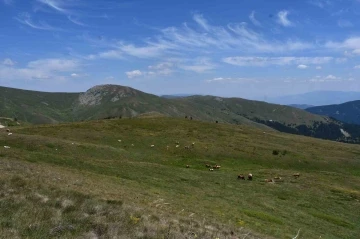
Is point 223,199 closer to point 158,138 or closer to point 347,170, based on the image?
point 158,138

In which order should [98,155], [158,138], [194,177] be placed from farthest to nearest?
1. [158,138]
2. [98,155]
3. [194,177]

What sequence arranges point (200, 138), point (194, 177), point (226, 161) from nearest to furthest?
point (194, 177), point (226, 161), point (200, 138)

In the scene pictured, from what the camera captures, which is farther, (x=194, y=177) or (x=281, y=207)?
(x=194, y=177)

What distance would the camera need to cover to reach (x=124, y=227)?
47.8 feet

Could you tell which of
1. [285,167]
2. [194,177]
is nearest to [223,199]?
[194,177]

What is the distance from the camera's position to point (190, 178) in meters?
43.6

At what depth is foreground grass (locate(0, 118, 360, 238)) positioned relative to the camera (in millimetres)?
22873

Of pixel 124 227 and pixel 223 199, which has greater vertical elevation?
pixel 124 227

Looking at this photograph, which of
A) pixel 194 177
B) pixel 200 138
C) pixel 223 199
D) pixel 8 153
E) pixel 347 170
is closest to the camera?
pixel 223 199

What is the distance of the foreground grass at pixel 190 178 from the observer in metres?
22.9

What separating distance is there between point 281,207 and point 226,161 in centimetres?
2627

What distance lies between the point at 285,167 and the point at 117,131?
38430mm

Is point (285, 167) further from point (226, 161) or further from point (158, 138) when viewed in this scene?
point (158, 138)

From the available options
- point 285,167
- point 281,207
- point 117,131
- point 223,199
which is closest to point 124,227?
point 223,199
